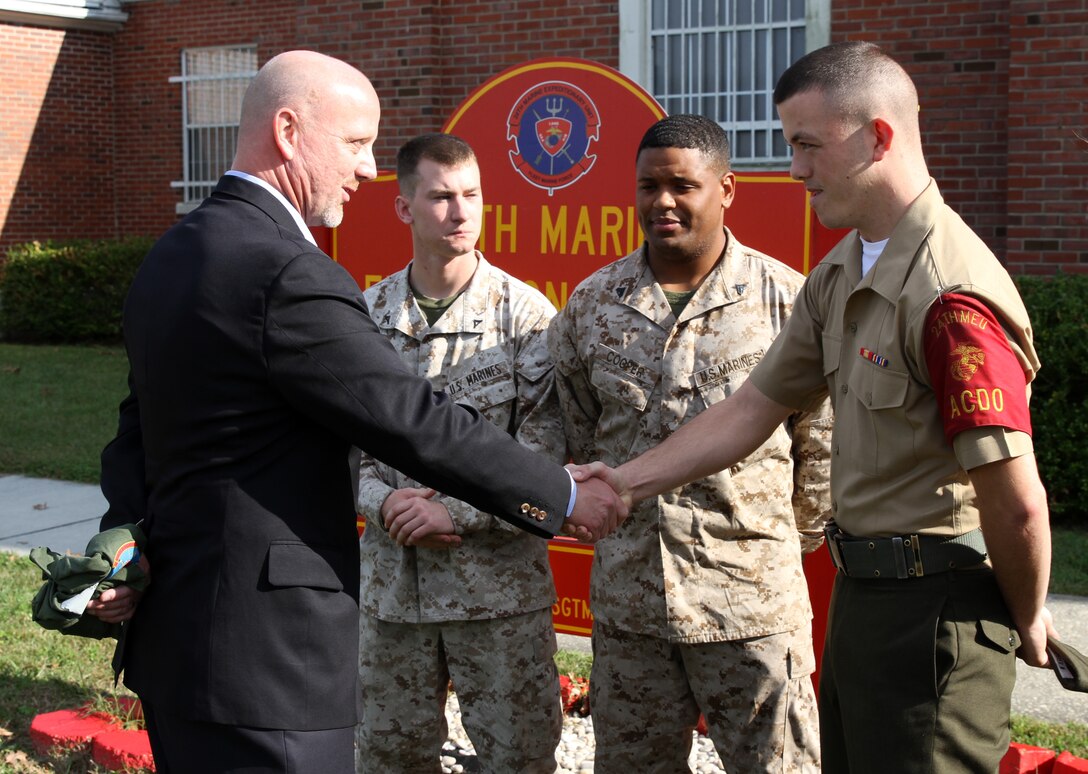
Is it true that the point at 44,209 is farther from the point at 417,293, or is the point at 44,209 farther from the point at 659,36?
the point at 417,293

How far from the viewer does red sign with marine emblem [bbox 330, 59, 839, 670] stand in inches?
169

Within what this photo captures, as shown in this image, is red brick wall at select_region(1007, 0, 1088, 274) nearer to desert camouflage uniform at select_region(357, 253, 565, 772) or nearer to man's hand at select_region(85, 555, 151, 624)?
desert camouflage uniform at select_region(357, 253, 565, 772)

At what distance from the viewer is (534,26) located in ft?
33.8

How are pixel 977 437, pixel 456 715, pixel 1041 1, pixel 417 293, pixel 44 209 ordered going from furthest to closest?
1. pixel 44 209
2. pixel 1041 1
3. pixel 456 715
4. pixel 417 293
5. pixel 977 437

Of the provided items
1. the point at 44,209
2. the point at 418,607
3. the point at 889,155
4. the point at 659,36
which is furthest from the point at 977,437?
the point at 44,209

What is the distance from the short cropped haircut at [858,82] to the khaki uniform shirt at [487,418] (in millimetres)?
1249

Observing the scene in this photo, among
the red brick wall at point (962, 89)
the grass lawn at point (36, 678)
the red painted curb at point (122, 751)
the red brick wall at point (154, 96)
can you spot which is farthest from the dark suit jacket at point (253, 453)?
the red brick wall at point (154, 96)

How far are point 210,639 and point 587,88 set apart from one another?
2645mm

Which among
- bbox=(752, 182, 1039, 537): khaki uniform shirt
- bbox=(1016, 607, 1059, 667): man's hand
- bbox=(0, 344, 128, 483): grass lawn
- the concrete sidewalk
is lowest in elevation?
the concrete sidewalk

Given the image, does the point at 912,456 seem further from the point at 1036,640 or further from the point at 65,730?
the point at 65,730

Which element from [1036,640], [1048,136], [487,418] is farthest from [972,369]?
[1048,136]

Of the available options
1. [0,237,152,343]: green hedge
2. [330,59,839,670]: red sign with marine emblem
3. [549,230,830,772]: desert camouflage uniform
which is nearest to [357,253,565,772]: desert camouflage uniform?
[549,230,830,772]: desert camouflage uniform

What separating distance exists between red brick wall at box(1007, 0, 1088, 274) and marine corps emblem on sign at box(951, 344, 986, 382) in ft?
20.7

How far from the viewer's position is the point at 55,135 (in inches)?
676
